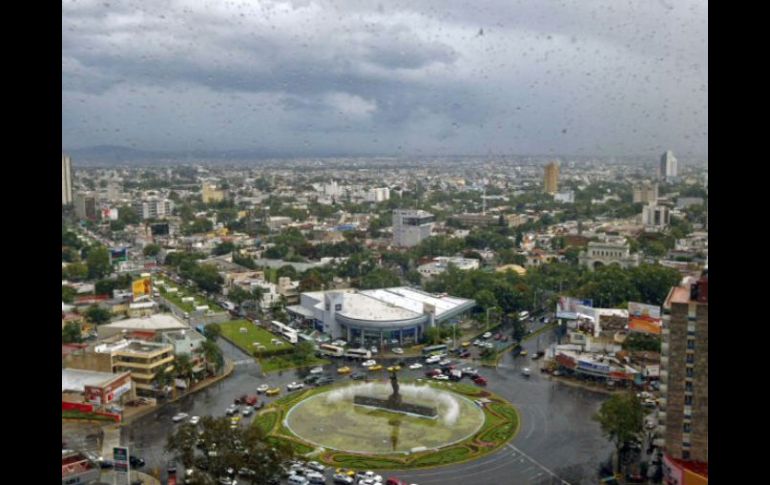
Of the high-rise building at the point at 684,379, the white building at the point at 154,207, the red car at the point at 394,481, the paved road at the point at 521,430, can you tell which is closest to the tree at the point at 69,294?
the paved road at the point at 521,430

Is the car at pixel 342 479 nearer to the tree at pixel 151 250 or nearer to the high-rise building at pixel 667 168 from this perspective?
the high-rise building at pixel 667 168

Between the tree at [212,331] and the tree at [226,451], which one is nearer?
the tree at [226,451]

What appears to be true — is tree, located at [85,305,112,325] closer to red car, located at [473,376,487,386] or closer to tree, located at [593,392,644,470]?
red car, located at [473,376,487,386]

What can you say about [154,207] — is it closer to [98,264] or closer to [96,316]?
[98,264]

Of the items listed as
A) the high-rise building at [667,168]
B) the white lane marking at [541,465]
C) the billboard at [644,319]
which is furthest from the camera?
the high-rise building at [667,168]
